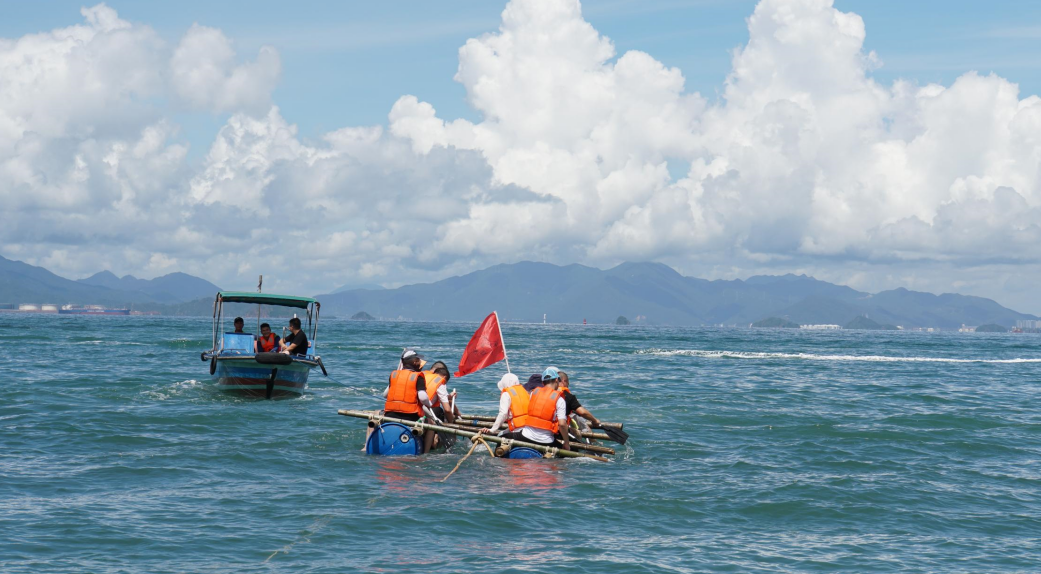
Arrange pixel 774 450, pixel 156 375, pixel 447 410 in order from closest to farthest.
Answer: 1. pixel 447 410
2. pixel 774 450
3. pixel 156 375

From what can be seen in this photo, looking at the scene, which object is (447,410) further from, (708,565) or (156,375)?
(156,375)

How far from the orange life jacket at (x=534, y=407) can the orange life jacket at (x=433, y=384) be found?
2.13m

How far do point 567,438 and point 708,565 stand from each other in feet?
22.2

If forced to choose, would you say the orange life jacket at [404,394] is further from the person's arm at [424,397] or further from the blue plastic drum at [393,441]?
the blue plastic drum at [393,441]

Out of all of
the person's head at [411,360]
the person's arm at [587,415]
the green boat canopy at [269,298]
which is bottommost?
the person's arm at [587,415]

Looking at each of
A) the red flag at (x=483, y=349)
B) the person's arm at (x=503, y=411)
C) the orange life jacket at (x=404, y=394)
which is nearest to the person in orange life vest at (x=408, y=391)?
the orange life jacket at (x=404, y=394)

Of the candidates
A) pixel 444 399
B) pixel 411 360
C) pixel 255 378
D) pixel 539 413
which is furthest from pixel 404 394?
pixel 255 378

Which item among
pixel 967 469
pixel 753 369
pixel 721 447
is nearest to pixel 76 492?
pixel 721 447

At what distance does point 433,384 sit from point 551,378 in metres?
3.28

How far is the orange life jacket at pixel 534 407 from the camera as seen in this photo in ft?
61.0

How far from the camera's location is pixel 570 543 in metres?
13.0

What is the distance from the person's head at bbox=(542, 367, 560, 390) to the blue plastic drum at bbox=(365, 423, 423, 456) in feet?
10.7

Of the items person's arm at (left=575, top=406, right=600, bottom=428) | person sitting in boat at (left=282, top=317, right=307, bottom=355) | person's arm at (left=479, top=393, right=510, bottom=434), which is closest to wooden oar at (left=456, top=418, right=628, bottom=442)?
person's arm at (left=575, top=406, right=600, bottom=428)

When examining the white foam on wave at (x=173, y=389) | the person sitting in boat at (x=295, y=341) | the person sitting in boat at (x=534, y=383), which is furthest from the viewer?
the white foam on wave at (x=173, y=389)
